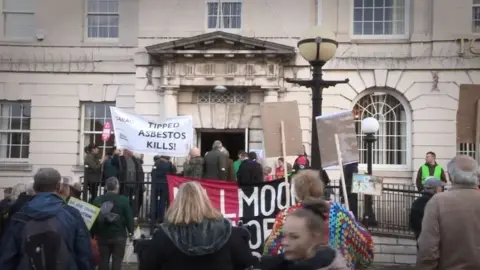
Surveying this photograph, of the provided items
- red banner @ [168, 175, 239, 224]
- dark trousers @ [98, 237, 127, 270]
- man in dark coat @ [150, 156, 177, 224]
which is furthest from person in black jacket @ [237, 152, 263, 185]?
dark trousers @ [98, 237, 127, 270]

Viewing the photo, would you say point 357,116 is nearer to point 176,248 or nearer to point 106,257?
point 106,257

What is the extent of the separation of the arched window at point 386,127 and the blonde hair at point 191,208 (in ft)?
52.3

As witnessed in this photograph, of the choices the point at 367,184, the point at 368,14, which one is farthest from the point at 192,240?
the point at 368,14

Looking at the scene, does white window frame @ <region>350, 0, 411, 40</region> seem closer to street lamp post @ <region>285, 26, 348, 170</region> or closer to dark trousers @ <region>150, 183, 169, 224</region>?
dark trousers @ <region>150, 183, 169, 224</region>

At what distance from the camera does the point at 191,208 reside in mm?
4332

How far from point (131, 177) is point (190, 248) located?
37.1ft

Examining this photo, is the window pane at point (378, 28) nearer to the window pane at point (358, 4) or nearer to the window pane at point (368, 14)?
the window pane at point (368, 14)

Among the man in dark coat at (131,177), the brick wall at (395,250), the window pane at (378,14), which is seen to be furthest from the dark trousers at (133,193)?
the window pane at (378,14)

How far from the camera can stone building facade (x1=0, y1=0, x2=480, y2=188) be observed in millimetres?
19328

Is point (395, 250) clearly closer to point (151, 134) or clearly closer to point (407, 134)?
point (151, 134)

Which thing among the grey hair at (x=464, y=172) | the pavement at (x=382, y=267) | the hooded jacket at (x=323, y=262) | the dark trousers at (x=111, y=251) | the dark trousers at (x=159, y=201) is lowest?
the pavement at (x=382, y=267)

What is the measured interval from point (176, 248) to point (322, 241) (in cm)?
127

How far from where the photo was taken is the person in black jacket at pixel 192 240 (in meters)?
4.23

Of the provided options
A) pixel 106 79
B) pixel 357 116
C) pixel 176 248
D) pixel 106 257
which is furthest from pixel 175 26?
pixel 176 248
